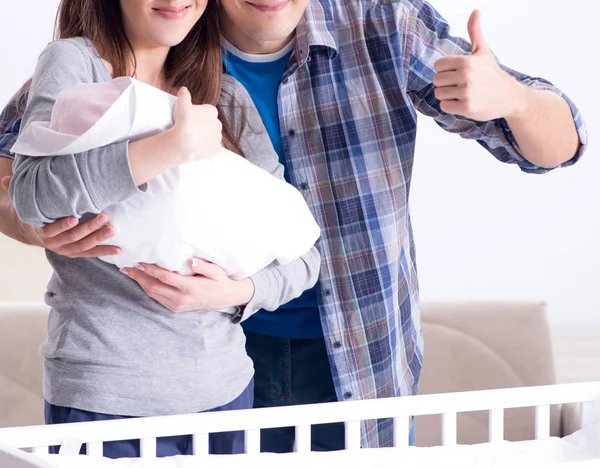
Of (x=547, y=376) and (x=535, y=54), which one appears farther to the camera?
(x=535, y=54)

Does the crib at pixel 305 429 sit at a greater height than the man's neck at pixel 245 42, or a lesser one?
lesser

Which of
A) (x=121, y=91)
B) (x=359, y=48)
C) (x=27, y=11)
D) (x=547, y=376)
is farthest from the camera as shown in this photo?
(x=27, y=11)

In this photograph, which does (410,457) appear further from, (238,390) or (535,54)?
(535,54)

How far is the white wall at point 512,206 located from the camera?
252 centimetres

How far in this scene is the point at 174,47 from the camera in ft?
4.14

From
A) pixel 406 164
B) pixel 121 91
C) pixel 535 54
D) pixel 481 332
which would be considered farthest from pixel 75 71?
pixel 535 54

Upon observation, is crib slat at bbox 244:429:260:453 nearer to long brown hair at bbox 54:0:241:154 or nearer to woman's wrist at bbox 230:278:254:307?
woman's wrist at bbox 230:278:254:307

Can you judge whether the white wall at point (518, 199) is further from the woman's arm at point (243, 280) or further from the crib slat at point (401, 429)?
the crib slat at point (401, 429)

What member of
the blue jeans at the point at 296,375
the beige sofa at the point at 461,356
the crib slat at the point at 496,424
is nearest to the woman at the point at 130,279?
the blue jeans at the point at 296,375

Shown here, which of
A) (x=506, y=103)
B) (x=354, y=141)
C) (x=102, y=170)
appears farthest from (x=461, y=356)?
(x=102, y=170)

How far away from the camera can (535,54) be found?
2.54 metres

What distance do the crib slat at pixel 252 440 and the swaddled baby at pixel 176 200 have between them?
0.20 metres

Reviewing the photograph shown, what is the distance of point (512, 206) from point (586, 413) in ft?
4.91

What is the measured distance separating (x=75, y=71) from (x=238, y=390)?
47cm
